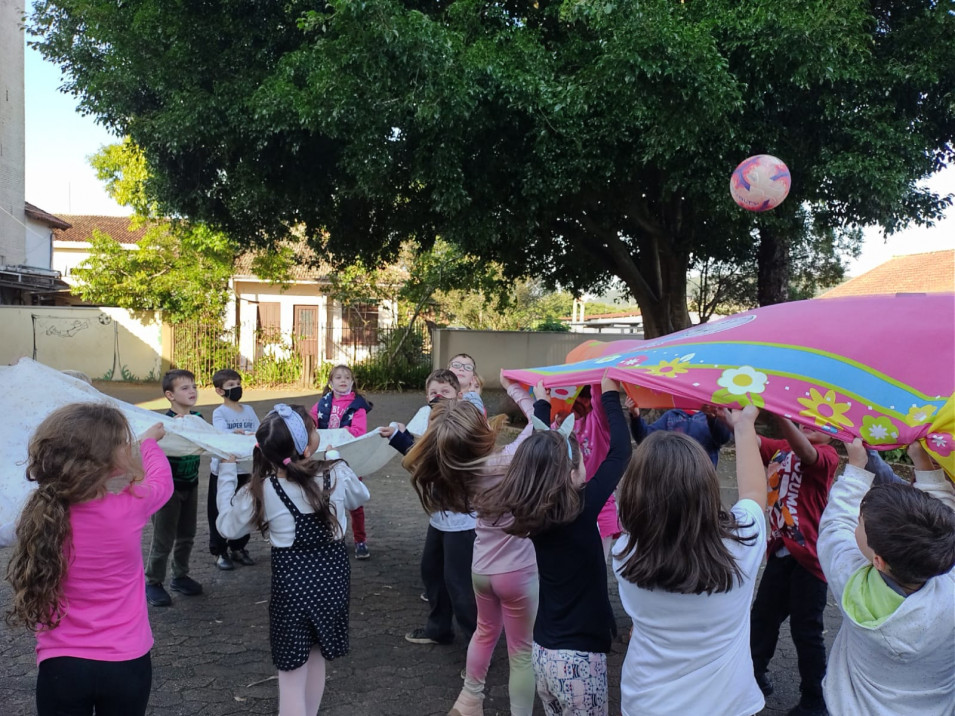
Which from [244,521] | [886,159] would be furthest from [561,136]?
[244,521]

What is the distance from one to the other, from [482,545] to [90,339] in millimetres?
20062

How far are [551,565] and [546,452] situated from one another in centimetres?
44

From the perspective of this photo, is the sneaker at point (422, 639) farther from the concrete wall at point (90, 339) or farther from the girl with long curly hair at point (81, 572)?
the concrete wall at point (90, 339)

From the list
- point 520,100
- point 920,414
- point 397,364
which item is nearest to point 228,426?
point 920,414

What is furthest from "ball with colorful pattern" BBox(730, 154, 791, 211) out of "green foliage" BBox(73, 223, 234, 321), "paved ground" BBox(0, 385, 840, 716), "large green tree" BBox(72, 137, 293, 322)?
"green foliage" BBox(73, 223, 234, 321)

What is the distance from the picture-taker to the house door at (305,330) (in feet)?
70.4

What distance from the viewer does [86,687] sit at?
240 centimetres

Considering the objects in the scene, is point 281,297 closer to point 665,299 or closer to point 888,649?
point 665,299

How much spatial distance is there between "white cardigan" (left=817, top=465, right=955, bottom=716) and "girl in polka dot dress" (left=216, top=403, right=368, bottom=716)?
1.88 metres

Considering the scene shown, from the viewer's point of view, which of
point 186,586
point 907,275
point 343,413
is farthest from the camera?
point 907,275

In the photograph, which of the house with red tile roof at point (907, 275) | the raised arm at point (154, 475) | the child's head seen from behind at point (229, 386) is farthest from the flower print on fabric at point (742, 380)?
the house with red tile roof at point (907, 275)

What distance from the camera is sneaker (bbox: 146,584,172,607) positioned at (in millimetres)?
4828

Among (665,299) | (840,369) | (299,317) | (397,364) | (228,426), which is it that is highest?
(665,299)

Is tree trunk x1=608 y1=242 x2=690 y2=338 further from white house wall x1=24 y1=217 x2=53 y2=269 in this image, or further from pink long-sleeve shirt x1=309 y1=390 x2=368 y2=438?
white house wall x1=24 y1=217 x2=53 y2=269
